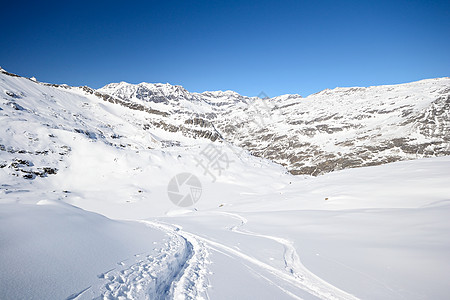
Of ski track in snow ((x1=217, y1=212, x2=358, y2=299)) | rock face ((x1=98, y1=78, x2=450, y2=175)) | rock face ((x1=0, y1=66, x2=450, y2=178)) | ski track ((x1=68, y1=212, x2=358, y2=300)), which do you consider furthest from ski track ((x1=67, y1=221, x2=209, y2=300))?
rock face ((x1=98, y1=78, x2=450, y2=175))

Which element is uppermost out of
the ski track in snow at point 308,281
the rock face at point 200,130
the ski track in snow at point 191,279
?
the rock face at point 200,130

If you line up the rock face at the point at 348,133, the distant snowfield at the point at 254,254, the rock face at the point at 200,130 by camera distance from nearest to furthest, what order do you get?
the distant snowfield at the point at 254,254 → the rock face at the point at 200,130 → the rock face at the point at 348,133

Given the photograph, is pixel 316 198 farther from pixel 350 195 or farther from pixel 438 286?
pixel 438 286

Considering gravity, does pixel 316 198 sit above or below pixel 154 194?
above

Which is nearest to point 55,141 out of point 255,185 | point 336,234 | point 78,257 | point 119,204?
point 119,204

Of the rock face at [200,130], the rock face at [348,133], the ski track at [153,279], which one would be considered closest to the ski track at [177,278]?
the ski track at [153,279]

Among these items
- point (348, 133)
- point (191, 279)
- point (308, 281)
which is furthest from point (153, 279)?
point (348, 133)

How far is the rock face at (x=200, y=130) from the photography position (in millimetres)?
37000

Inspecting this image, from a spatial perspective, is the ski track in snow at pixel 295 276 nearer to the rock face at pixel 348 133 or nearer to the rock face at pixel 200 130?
the rock face at pixel 200 130

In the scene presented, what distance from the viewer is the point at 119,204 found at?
27594 millimetres

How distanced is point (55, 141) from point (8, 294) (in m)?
46.7

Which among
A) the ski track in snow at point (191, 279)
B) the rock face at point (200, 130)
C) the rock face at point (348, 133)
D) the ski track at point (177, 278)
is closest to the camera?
the ski track at point (177, 278)

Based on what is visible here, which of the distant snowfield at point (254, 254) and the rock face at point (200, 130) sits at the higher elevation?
the rock face at point (200, 130)

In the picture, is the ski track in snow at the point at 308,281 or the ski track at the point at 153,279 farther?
the ski track in snow at the point at 308,281
